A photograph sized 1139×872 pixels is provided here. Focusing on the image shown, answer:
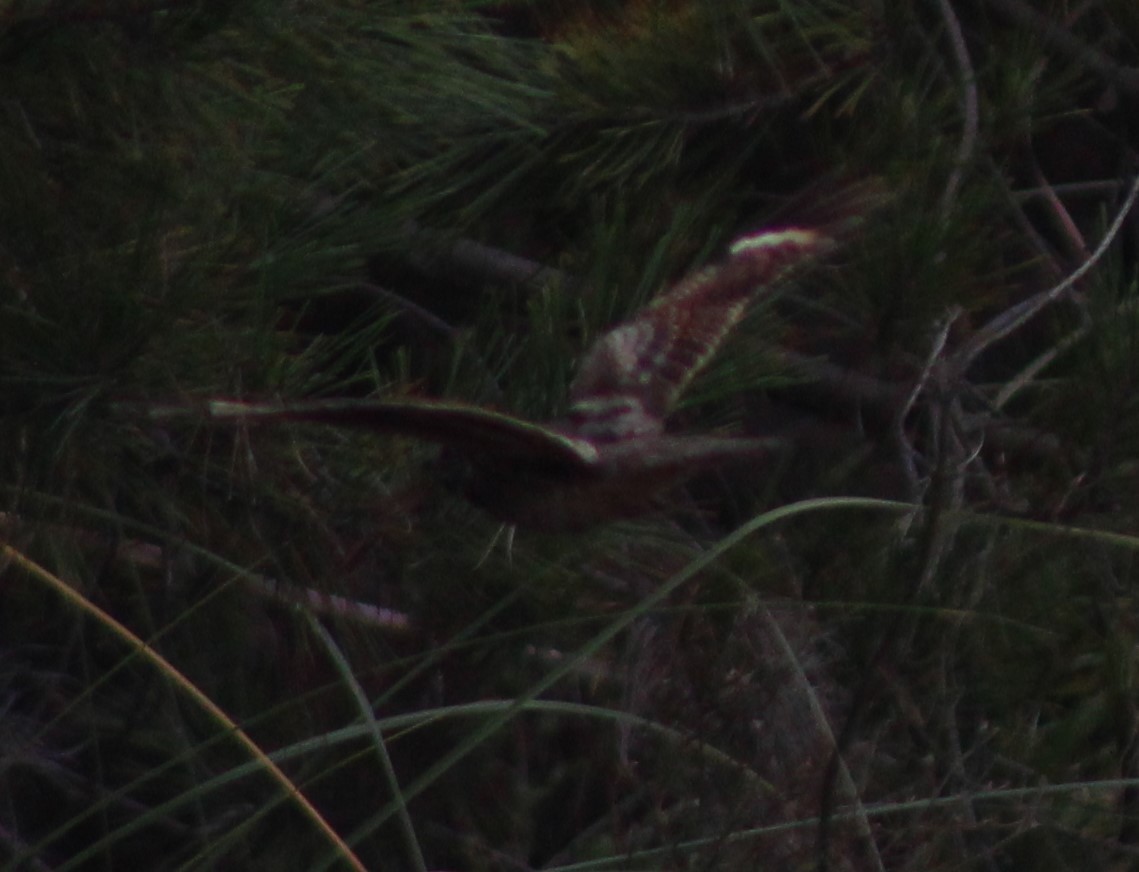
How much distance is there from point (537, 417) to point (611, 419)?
0.07 m

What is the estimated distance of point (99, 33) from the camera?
626 mm

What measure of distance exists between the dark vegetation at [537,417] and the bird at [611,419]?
28 millimetres

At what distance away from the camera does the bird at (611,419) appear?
546 millimetres

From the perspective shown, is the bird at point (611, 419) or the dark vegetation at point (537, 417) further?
the dark vegetation at point (537, 417)

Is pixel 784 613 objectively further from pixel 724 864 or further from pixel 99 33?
pixel 99 33

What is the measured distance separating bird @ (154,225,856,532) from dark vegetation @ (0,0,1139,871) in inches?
1.1

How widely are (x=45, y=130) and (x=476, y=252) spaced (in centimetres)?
41

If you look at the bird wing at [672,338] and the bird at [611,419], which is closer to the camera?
the bird at [611,419]

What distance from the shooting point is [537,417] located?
0.75 meters

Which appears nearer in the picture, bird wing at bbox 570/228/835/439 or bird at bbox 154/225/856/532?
bird at bbox 154/225/856/532

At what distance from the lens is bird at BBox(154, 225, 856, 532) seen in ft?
1.79

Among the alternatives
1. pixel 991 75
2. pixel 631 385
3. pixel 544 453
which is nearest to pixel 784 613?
pixel 631 385

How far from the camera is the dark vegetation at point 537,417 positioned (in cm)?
66

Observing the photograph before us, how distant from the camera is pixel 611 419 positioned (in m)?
0.68
